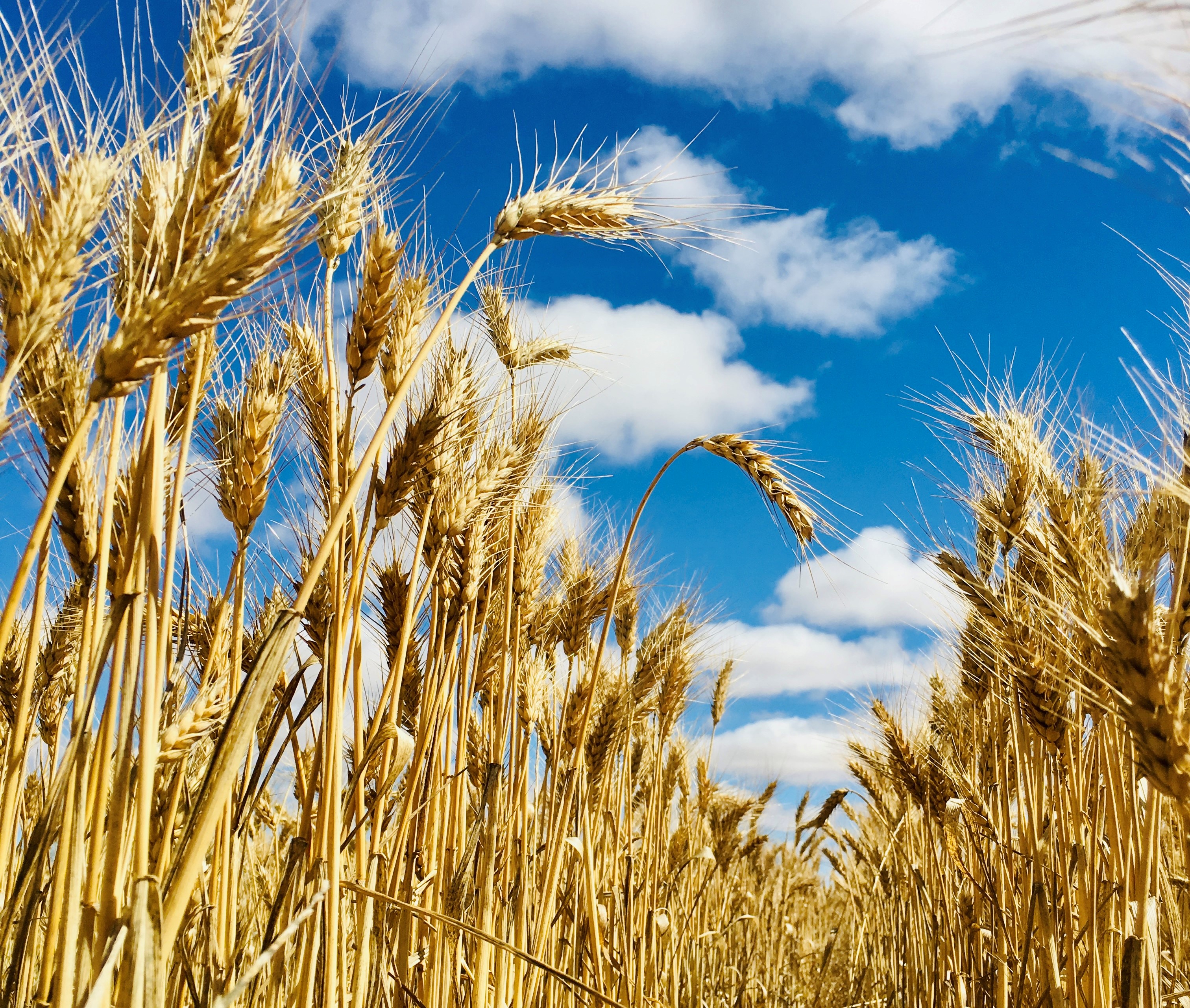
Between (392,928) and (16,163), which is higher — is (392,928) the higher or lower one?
the lower one

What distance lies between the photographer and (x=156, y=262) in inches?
48.4

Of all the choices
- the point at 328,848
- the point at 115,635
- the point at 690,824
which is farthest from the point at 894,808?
the point at 115,635

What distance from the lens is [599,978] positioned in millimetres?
2701

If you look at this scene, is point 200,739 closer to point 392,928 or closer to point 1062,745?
point 392,928

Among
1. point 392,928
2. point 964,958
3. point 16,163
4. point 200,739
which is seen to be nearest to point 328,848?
point 200,739

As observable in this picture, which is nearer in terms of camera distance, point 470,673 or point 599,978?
point 470,673

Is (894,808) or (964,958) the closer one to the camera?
(964,958)

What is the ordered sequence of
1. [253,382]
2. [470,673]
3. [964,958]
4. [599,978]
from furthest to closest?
[964,958], [599,978], [470,673], [253,382]

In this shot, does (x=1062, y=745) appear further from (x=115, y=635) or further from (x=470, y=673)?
(x=115, y=635)

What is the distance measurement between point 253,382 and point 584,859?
1.95 meters

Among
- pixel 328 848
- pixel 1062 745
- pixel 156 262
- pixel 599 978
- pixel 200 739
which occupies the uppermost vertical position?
pixel 156 262

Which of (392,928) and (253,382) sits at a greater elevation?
(253,382)

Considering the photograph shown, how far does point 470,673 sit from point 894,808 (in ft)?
14.6

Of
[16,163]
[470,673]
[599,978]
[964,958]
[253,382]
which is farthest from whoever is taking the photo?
[964,958]
